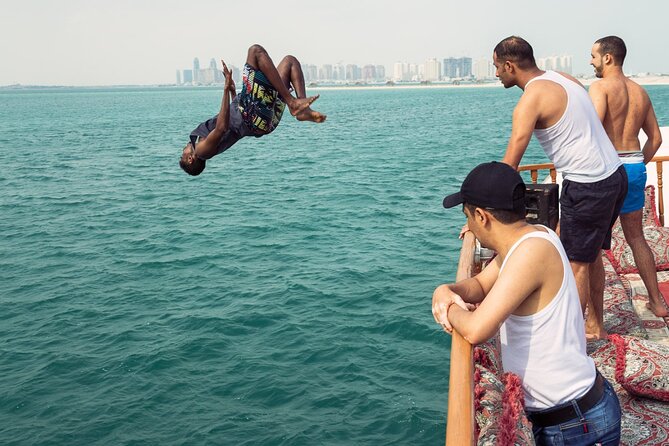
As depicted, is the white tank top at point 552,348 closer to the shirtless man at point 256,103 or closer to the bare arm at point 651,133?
the shirtless man at point 256,103

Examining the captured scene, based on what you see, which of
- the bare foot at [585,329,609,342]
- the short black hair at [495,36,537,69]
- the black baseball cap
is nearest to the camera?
the black baseball cap

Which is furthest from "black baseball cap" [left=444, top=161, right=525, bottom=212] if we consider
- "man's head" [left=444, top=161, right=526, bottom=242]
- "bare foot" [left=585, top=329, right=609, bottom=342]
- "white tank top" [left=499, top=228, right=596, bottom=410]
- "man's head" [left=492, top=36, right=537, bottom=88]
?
"bare foot" [left=585, top=329, right=609, bottom=342]

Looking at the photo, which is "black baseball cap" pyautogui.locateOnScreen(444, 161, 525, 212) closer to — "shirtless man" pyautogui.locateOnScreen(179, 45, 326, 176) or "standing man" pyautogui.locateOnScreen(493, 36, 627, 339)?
"standing man" pyautogui.locateOnScreen(493, 36, 627, 339)

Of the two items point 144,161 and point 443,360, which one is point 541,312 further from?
point 144,161

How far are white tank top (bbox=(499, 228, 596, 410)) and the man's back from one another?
336cm

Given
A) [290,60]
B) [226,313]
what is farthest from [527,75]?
[226,313]

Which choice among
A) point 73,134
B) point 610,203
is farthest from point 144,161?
point 610,203

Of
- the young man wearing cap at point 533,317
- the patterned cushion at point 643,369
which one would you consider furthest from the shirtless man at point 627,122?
the young man wearing cap at point 533,317

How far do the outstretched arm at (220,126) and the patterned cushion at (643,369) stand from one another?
3.90 metres

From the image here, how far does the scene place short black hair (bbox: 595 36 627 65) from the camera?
634 centimetres

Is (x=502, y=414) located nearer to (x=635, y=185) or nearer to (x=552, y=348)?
(x=552, y=348)

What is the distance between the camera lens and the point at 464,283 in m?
3.93

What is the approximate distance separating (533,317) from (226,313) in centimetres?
1338

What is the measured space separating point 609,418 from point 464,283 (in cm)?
105
